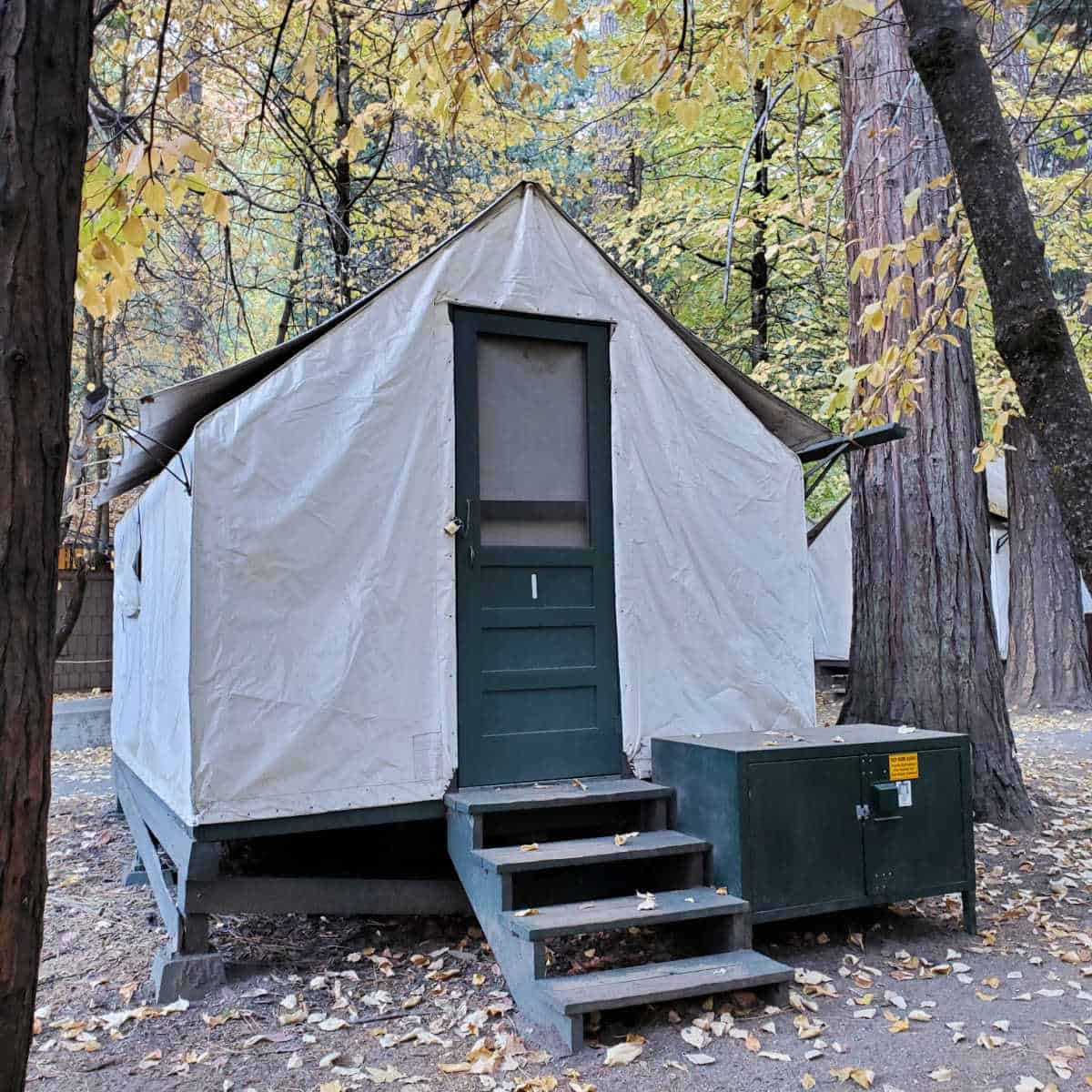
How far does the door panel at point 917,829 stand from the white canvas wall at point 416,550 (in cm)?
90

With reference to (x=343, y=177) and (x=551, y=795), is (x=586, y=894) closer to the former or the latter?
(x=551, y=795)

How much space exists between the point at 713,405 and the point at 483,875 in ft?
9.32

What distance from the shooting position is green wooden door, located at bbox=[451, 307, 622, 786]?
4957mm

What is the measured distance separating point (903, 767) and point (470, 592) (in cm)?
226

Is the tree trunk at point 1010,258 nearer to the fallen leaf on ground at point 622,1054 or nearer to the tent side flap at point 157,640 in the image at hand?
the fallen leaf on ground at point 622,1054

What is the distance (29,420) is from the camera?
77.0 inches

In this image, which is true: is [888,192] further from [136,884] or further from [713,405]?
[136,884]

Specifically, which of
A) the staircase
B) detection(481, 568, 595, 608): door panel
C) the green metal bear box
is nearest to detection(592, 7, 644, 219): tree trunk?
detection(481, 568, 595, 608): door panel

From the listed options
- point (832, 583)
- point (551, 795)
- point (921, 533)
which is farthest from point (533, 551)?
point (832, 583)

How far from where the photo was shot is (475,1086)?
135 inches

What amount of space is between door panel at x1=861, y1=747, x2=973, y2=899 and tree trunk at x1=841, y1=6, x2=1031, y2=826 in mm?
1586

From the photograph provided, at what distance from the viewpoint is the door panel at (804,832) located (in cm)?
445

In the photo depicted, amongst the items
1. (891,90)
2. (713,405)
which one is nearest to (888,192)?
(891,90)

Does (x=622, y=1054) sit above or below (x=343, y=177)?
below
